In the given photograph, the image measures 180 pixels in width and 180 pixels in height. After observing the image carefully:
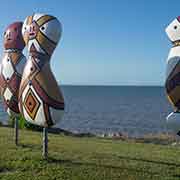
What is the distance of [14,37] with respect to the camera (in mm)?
9000

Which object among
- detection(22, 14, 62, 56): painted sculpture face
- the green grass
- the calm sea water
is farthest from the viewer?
the calm sea water

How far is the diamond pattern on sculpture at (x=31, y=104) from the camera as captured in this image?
7789mm

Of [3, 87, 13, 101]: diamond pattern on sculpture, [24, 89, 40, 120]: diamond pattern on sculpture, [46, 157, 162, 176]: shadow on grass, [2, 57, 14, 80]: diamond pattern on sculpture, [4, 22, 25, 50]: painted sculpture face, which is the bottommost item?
[46, 157, 162, 176]: shadow on grass

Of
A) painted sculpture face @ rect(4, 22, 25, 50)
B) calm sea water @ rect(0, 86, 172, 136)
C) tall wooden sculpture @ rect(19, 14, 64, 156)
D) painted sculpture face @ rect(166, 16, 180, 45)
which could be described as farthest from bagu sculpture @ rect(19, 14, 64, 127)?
calm sea water @ rect(0, 86, 172, 136)

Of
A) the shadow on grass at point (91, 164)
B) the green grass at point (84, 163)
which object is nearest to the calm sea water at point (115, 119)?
the green grass at point (84, 163)

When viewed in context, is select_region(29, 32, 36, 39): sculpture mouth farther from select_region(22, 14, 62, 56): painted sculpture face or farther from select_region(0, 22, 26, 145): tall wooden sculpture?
select_region(0, 22, 26, 145): tall wooden sculpture

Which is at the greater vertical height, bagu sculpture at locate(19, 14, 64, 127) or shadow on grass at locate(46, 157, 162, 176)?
bagu sculpture at locate(19, 14, 64, 127)

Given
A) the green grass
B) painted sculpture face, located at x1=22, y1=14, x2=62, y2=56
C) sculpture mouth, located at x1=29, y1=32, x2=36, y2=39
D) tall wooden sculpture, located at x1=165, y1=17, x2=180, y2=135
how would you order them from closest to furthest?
tall wooden sculpture, located at x1=165, y1=17, x2=180, y2=135
the green grass
painted sculpture face, located at x1=22, y1=14, x2=62, y2=56
sculpture mouth, located at x1=29, y1=32, x2=36, y2=39

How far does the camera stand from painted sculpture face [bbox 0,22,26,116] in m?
9.03

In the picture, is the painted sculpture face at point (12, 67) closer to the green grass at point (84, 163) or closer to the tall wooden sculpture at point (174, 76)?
the green grass at point (84, 163)

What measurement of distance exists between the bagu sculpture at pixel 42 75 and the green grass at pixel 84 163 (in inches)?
35.8

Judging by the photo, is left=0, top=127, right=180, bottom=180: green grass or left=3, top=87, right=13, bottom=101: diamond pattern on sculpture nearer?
left=0, top=127, right=180, bottom=180: green grass

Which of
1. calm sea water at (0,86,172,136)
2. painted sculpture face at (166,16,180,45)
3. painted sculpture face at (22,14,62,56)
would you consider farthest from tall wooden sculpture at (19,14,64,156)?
calm sea water at (0,86,172,136)

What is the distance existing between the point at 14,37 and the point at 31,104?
2.06 m
